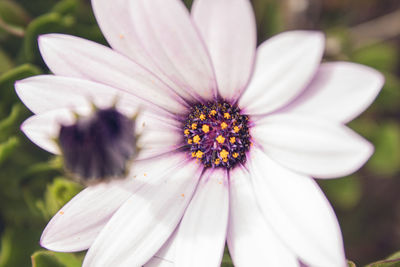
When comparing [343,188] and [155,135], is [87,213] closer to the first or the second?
[155,135]

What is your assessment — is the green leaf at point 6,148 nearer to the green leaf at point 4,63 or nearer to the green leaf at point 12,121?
the green leaf at point 12,121

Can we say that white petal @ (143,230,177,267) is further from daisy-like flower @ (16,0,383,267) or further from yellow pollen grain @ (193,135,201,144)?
yellow pollen grain @ (193,135,201,144)

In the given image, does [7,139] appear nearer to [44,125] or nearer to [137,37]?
[44,125]

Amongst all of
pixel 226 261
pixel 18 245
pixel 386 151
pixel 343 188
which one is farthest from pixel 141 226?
pixel 386 151

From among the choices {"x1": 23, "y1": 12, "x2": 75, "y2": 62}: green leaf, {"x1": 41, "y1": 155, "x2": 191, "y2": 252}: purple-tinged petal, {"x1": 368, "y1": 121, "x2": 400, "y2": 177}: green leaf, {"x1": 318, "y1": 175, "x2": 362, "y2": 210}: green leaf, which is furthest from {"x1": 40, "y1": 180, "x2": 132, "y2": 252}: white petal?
{"x1": 368, "y1": 121, "x2": 400, "y2": 177}: green leaf

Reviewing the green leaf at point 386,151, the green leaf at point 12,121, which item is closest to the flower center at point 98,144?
the green leaf at point 12,121

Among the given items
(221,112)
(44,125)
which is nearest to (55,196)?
(44,125)
